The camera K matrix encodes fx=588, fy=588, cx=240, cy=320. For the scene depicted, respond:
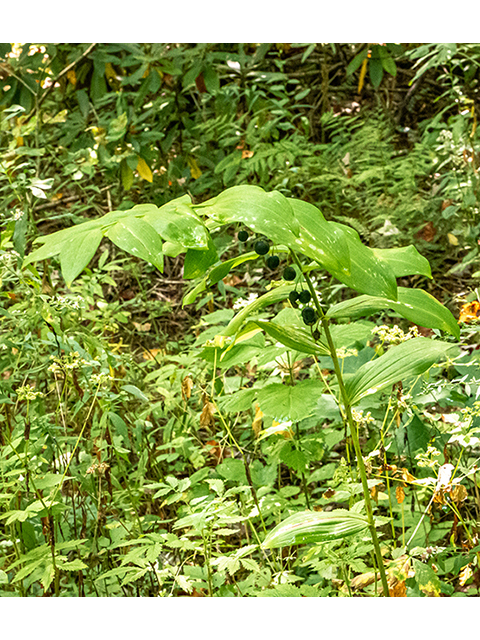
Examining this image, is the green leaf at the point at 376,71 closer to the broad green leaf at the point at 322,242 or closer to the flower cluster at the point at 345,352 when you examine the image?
the flower cluster at the point at 345,352

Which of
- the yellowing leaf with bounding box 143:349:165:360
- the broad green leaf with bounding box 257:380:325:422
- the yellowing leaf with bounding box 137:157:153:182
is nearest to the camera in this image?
the broad green leaf with bounding box 257:380:325:422

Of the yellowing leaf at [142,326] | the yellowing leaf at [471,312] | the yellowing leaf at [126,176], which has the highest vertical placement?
the yellowing leaf at [126,176]

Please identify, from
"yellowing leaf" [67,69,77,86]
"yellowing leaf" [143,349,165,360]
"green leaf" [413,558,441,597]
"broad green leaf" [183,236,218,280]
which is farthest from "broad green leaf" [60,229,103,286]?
"yellowing leaf" [67,69,77,86]

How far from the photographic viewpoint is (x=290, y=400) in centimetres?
123

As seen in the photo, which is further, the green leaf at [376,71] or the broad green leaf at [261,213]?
the green leaf at [376,71]

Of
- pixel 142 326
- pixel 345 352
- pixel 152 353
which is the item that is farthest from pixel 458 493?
pixel 142 326

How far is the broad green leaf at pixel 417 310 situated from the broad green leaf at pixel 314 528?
319 mm

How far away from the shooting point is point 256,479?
1646 mm

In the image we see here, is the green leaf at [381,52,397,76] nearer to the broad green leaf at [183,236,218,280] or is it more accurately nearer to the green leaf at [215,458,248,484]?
the green leaf at [215,458,248,484]

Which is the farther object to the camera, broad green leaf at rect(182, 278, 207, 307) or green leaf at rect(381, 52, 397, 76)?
green leaf at rect(381, 52, 397, 76)

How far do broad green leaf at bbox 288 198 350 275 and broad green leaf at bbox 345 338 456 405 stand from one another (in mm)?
289

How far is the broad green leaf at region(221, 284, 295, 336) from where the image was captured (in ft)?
2.75

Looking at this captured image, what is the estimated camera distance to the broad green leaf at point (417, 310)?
83 centimetres

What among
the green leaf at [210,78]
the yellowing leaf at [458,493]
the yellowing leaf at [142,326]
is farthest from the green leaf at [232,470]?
the green leaf at [210,78]
